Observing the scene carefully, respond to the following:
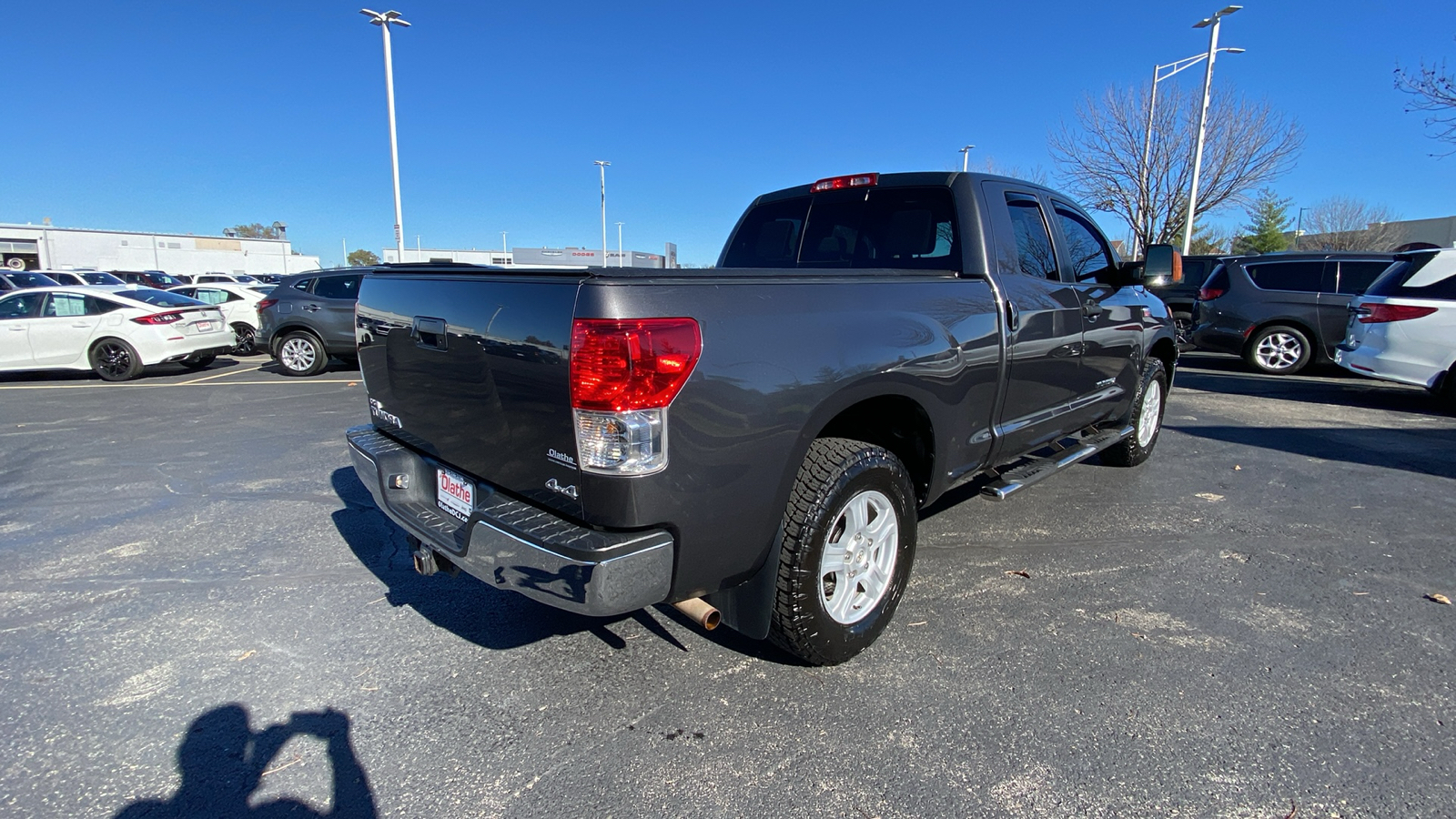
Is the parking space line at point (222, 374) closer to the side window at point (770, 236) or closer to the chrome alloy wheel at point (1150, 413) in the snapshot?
the side window at point (770, 236)

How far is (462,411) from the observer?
2705 mm

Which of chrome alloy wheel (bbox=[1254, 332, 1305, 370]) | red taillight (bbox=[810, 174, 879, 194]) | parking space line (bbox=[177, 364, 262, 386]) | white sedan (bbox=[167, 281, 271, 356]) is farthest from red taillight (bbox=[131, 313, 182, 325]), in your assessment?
chrome alloy wheel (bbox=[1254, 332, 1305, 370])

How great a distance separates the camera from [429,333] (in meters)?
2.82

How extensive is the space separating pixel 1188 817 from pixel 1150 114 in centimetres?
2417

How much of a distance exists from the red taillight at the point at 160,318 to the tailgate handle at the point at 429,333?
10.8 m

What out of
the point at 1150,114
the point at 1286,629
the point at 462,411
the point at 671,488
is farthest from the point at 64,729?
the point at 1150,114

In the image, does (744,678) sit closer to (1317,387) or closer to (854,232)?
(854,232)

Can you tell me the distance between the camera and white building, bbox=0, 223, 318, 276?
53.8 metres

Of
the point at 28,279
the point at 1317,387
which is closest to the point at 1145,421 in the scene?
the point at 1317,387

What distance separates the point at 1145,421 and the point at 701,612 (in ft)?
15.3

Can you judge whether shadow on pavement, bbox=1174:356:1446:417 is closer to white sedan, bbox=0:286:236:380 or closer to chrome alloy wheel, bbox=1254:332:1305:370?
chrome alloy wheel, bbox=1254:332:1305:370

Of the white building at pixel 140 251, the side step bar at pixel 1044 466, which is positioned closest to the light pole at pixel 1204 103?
the side step bar at pixel 1044 466

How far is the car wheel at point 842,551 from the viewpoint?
2588 mm

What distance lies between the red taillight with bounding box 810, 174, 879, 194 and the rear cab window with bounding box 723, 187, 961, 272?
0.11ft
